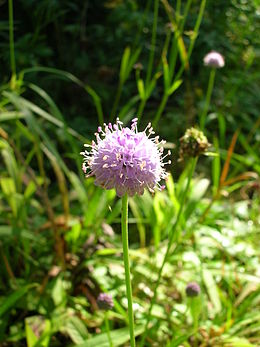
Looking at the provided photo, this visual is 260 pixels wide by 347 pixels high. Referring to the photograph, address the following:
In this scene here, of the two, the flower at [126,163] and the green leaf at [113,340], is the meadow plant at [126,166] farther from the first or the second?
the green leaf at [113,340]

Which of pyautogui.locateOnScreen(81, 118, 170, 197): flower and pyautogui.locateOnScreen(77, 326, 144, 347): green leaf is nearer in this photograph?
pyautogui.locateOnScreen(81, 118, 170, 197): flower

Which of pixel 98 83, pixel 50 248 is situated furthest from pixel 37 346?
pixel 98 83

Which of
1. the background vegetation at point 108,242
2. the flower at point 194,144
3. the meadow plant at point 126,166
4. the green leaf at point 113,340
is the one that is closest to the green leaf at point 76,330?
the background vegetation at point 108,242

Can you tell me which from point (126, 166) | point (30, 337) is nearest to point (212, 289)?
point (30, 337)

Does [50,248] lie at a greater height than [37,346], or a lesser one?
greater

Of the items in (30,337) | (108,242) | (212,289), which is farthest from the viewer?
(108,242)

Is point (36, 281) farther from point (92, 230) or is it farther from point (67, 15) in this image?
point (67, 15)

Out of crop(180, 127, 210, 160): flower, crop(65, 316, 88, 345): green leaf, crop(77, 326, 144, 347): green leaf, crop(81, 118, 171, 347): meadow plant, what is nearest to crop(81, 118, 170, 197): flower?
crop(81, 118, 171, 347): meadow plant

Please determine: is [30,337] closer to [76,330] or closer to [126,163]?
[76,330]

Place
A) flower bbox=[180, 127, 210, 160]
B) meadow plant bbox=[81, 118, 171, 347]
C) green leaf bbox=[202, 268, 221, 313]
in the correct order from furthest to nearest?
green leaf bbox=[202, 268, 221, 313] < flower bbox=[180, 127, 210, 160] < meadow plant bbox=[81, 118, 171, 347]

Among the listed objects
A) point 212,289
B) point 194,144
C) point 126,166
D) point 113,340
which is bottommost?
point 113,340

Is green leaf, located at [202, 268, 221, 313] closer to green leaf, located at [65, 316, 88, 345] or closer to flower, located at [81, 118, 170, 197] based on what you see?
green leaf, located at [65, 316, 88, 345]
